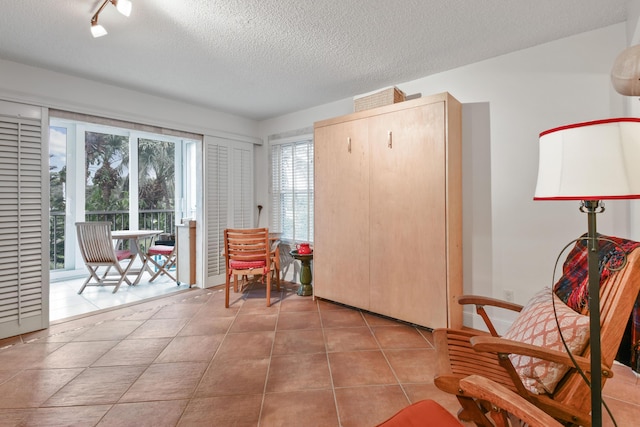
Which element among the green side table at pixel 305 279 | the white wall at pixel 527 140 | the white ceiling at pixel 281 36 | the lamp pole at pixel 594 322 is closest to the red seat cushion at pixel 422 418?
the lamp pole at pixel 594 322

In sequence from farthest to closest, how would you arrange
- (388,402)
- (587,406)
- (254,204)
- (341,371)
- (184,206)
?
(184,206) → (254,204) → (341,371) → (388,402) → (587,406)

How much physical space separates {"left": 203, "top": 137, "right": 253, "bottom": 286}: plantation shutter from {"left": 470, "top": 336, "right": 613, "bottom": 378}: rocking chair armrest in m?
3.69

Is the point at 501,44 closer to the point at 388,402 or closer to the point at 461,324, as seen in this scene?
the point at 461,324

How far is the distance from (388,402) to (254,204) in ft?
12.4

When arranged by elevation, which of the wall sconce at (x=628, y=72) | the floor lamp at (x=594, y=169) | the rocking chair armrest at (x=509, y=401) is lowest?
the rocking chair armrest at (x=509, y=401)

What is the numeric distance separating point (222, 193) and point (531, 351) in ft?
13.7

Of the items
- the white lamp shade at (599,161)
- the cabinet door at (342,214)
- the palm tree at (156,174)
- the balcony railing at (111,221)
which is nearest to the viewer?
the white lamp shade at (599,161)

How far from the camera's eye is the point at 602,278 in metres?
1.24

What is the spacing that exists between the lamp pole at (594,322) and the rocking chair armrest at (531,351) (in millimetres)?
103

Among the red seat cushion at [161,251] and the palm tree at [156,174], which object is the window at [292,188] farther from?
the palm tree at [156,174]

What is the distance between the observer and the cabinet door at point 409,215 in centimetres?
270

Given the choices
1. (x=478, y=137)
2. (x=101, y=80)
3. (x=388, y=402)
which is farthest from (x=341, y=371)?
(x=101, y=80)

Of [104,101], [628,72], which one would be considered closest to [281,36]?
[628,72]

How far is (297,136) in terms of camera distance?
14.9 ft
